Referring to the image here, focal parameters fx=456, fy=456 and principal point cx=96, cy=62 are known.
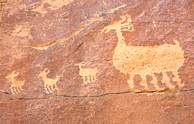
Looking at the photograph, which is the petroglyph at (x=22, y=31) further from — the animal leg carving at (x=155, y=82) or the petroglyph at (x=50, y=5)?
the animal leg carving at (x=155, y=82)

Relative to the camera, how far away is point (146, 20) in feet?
9.65

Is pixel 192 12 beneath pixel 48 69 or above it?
above

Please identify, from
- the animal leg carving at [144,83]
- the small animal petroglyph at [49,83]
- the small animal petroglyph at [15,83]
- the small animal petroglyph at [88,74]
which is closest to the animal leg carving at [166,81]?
the animal leg carving at [144,83]

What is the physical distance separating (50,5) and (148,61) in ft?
3.05

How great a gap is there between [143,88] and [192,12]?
59cm

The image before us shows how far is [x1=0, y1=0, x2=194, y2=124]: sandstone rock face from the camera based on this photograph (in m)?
2.71

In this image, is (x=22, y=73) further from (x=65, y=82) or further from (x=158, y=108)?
(x=158, y=108)

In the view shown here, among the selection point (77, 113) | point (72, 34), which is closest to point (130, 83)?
point (77, 113)

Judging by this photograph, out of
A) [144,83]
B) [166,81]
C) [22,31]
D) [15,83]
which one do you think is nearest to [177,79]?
[166,81]

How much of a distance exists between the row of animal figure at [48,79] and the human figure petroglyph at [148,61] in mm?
170

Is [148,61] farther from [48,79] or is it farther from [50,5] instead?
[50,5]

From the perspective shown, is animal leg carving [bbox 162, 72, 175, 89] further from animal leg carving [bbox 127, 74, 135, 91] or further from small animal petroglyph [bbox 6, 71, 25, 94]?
small animal petroglyph [bbox 6, 71, 25, 94]

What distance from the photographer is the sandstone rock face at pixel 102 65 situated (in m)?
2.71

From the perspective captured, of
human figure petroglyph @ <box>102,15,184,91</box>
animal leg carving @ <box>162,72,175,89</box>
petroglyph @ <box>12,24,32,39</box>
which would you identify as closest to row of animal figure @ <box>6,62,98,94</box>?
human figure petroglyph @ <box>102,15,184,91</box>
